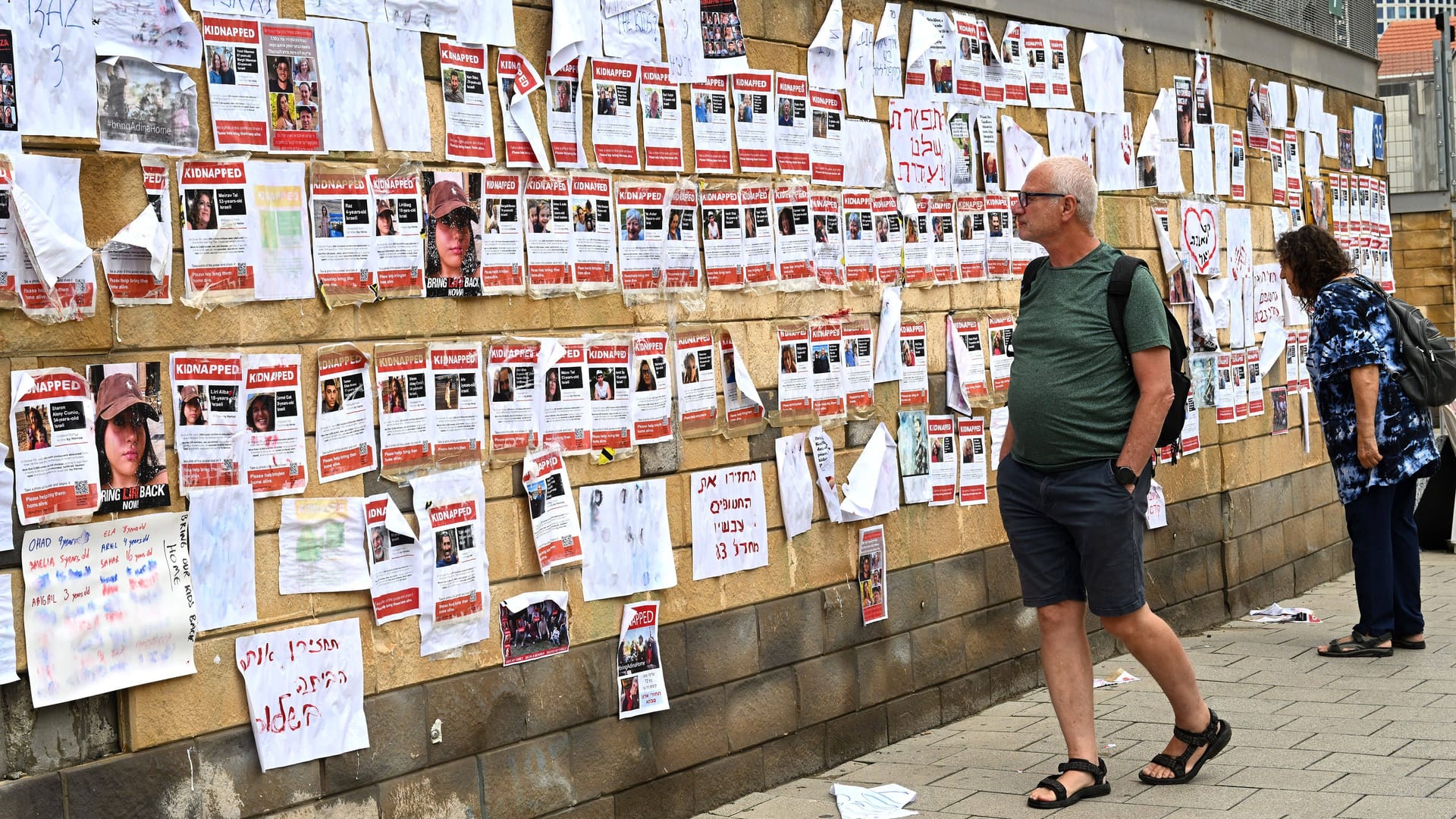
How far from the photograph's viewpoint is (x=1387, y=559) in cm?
737

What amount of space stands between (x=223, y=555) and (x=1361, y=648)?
539 centimetres

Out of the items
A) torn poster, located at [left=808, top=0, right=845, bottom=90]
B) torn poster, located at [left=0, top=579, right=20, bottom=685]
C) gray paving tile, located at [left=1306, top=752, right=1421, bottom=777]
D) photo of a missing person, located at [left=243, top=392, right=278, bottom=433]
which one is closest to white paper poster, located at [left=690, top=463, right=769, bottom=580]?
torn poster, located at [left=808, top=0, right=845, bottom=90]

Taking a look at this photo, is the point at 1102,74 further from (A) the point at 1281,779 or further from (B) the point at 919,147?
(A) the point at 1281,779

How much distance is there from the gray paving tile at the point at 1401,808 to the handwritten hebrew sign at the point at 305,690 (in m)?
2.95

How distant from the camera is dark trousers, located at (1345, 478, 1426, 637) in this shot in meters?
7.35

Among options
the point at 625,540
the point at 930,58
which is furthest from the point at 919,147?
the point at 625,540

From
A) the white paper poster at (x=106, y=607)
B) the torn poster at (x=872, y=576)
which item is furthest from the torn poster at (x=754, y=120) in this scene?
the white paper poster at (x=106, y=607)

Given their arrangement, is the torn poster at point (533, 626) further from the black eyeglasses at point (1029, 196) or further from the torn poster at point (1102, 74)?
the torn poster at point (1102, 74)

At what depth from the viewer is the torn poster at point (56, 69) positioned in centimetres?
364

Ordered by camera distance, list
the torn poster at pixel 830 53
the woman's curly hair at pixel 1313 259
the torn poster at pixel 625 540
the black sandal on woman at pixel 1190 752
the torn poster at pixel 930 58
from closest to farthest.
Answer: the torn poster at pixel 625 540 → the black sandal on woman at pixel 1190 752 → the torn poster at pixel 830 53 → the torn poster at pixel 930 58 → the woman's curly hair at pixel 1313 259

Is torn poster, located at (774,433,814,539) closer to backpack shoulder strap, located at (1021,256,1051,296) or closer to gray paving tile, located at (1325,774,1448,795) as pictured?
backpack shoulder strap, located at (1021,256,1051,296)

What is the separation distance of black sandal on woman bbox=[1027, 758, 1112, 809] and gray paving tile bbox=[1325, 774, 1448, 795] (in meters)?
0.71

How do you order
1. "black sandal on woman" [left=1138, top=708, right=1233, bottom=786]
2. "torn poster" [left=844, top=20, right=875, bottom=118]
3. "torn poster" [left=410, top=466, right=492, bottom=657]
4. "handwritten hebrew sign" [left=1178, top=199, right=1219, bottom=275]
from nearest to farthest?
1. "torn poster" [left=410, top=466, right=492, bottom=657]
2. "black sandal on woman" [left=1138, top=708, right=1233, bottom=786]
3. "torn poster" [left=844, top=20, right=875, bottom=118]
4. "handwritten hebrew sign" [left=1178, top=199, right=1219, bottom=275]

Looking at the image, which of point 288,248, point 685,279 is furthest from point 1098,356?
point 288,248
